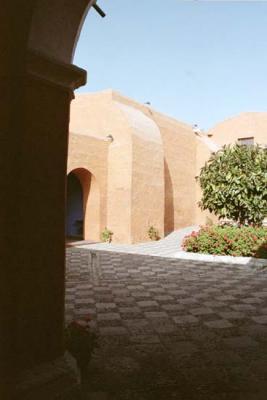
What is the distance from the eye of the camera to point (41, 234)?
273 centimetres

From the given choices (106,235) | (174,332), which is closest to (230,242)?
(106,235)

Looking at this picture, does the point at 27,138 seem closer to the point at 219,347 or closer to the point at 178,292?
the point at 219,347

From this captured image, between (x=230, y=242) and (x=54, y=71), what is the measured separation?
31.4ft

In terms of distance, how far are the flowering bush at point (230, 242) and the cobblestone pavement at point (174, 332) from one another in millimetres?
2616

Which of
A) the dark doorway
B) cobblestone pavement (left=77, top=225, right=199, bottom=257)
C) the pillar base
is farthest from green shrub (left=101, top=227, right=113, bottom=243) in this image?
the pillar base

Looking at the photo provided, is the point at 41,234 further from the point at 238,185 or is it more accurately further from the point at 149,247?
the point at 149,247

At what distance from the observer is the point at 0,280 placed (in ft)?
7.34

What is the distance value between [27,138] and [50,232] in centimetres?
74

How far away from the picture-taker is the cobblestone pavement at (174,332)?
3217 mm

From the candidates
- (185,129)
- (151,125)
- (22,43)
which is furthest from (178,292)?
(185,129)

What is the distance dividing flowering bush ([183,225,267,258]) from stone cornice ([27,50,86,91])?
9302mm

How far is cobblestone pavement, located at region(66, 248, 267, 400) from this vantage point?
322cm

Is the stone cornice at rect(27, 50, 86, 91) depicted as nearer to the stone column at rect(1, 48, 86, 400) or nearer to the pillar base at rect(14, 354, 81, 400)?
the stone column at rect(1, 48, 86, 400)

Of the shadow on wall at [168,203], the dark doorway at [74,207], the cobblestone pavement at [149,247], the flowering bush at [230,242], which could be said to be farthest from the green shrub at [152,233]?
the dark doorway at [74,207]
